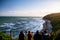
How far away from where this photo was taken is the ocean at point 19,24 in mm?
3479

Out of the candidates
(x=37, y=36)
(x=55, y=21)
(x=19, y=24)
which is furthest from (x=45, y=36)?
(x=19, y=24)

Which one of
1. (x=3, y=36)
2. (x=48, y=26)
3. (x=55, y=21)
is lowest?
(x=3, y=36)

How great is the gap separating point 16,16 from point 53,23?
786mm

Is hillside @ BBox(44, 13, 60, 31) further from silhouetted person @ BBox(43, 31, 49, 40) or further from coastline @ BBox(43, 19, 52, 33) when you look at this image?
silhouetted person @ BBox(43, 31, 49, 40)

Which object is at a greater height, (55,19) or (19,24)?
(55,19)

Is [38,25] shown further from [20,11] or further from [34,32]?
[20,11]

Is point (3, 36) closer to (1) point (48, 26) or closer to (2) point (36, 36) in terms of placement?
(2) point (36, 36)

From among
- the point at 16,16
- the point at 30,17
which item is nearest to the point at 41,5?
the point at 30,17

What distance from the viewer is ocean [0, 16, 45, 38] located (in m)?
3.48

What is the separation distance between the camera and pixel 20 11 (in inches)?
139

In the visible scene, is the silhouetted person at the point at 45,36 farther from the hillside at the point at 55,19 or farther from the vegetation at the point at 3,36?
the vegetation at the point at 3,36

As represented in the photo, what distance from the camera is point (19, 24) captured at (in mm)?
3525

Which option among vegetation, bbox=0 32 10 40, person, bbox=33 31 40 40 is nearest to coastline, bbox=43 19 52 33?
person, bbox=33 31 40 40

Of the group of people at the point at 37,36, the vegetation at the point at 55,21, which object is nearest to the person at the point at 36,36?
the group of people at the point at 37,36
